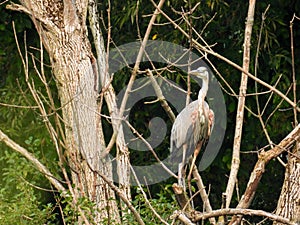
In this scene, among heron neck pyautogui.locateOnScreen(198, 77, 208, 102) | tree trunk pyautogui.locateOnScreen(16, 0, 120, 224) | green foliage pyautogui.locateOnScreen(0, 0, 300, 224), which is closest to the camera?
heron neck pyautogui.locateOnScreen(198, 77, 208, 102)

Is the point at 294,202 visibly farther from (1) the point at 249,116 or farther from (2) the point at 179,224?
(1) the point at 249,116

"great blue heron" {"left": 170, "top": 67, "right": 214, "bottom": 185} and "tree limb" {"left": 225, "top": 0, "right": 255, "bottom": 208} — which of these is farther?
"great blue heron" {"left": 170, "top": 67, "right": 214, "bottom": 185}

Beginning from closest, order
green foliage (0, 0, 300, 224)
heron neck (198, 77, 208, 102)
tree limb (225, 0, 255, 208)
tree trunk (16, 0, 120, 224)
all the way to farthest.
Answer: tree limb (225, 0, 255, 208) → heron neck (198, 77, 208, 102) → tree trunk (16, 0, 120, 224) → green foliage (0, 0, 300, 224)

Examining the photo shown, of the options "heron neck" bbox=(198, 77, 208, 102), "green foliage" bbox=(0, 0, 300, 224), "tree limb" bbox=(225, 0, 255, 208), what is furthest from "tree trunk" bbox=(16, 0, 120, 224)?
"tree limb" bbox=(225, 0, 255, 208)

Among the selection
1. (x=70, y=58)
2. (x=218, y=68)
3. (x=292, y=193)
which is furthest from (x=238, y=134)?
(x=218, y=68)

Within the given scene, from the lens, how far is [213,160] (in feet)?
19.3

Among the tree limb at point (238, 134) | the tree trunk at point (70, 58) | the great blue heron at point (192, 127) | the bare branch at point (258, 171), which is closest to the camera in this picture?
the bare branch at point (258, 171)

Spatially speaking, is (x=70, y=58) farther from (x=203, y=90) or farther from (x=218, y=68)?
(x=218, y=68)

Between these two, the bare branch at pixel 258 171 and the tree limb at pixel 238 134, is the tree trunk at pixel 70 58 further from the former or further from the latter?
the bare branch at pixel 258 171

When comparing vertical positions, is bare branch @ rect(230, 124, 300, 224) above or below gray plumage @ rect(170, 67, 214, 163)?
above

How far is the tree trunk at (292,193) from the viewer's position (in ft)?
9.31

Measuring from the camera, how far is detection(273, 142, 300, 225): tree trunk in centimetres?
284

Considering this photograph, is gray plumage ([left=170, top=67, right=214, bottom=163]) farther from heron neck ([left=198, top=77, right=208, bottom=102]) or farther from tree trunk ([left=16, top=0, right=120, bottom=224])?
tree trunk ([left=16, top=0, right=120, bottom=224])

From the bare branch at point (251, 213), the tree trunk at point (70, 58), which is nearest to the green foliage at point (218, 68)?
the tree trunk at point (70, 58)
